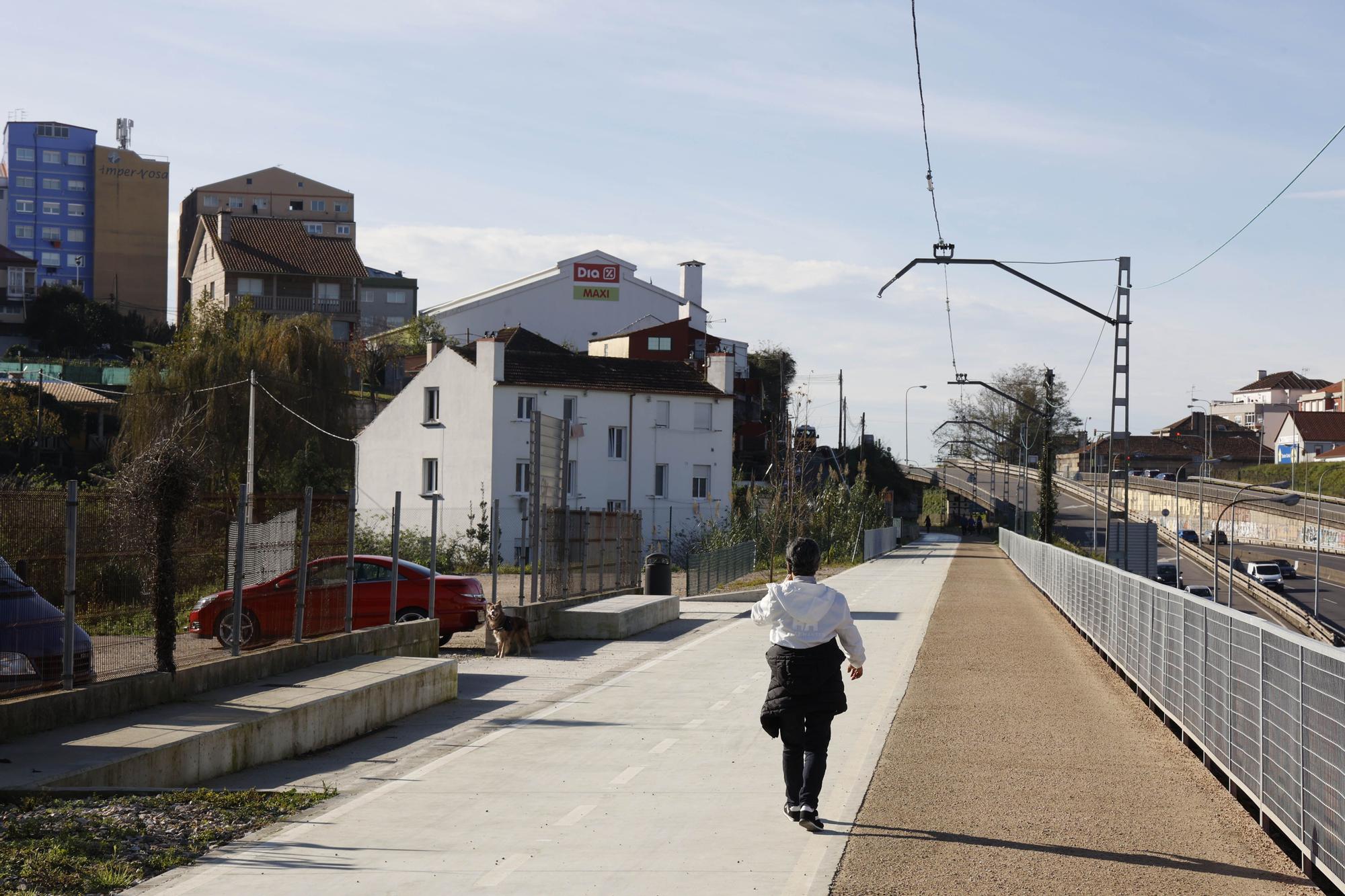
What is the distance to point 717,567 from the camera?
39750 millimetres

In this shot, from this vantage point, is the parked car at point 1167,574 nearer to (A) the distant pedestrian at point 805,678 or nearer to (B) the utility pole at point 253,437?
(B) the utility pole at point 253,437

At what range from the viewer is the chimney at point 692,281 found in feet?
311

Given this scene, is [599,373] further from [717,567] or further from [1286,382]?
[1286,382]

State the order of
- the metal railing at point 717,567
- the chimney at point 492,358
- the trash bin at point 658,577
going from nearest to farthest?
the trash bin at point 658,577, the metal railing at point 717,567, the chimney at point 492,358

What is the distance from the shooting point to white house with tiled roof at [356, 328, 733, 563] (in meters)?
56.4

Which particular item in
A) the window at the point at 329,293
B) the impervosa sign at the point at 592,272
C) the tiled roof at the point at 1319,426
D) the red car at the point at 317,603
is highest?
the impervosa sign at the point at 592,272

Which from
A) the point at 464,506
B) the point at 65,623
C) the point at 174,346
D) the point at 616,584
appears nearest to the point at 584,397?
the point at 464,506

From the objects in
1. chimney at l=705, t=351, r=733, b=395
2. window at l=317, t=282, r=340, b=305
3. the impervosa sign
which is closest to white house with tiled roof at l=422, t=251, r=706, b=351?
the impervosa sign

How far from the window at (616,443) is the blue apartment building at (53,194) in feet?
211

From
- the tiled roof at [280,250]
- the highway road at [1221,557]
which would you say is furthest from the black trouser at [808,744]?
the tiled roof at [280,250]

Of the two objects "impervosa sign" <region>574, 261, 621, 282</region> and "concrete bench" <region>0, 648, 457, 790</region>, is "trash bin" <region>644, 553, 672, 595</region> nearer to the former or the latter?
"concrete bench" <region>0, 648, 457, 790</region>

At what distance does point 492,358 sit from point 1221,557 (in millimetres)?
55051

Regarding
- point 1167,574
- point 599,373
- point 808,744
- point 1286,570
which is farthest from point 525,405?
point 808,744

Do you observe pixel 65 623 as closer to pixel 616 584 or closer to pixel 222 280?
pixel 616 584
